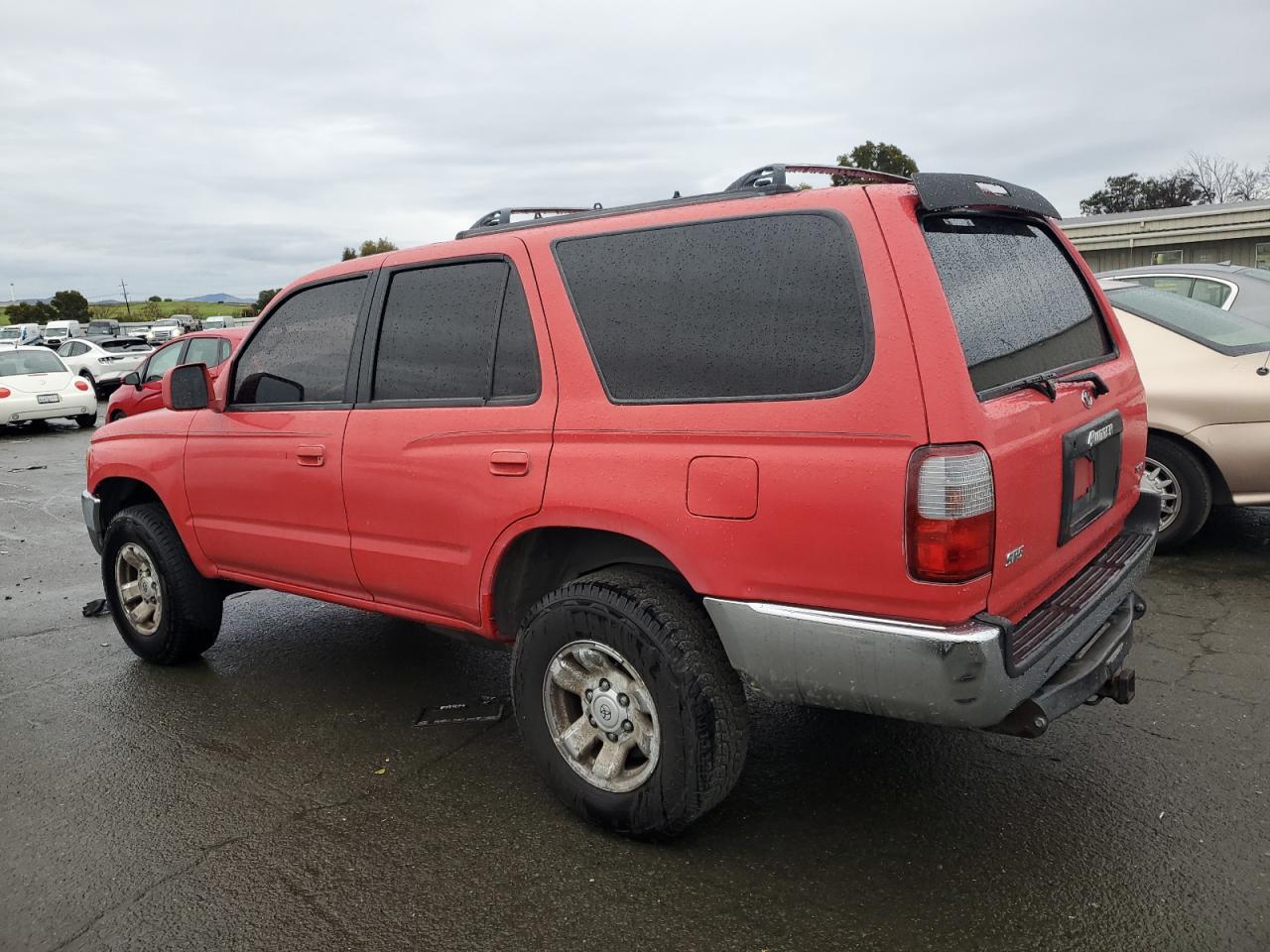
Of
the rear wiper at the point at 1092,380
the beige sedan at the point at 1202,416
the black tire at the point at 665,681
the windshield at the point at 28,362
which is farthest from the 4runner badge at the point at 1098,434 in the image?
the windshield at the point at 28,362

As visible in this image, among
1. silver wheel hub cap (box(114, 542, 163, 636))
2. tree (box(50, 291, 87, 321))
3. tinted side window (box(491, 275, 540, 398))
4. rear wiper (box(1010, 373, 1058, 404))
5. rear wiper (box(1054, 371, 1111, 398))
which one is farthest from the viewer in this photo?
tree (box(50, 291, 87, 321))

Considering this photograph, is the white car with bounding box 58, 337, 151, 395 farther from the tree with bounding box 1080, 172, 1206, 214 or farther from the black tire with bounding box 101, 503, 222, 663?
the tree with bounding box 1080, 172, 1206, 214

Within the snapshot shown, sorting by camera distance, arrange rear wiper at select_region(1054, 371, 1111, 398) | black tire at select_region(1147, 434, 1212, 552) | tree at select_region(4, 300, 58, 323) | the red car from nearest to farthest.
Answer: rear wiper at select_region(1054, 371, 1111, 398) → black tire at select_region(1147, 434, 1212, 552) → the red car → tree at select_region(4, 300, 58, 323)

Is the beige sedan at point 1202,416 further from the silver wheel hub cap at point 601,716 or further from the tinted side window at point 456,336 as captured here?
the tinted side window at point 456,336

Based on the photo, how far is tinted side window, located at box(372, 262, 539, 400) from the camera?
11.0 feet

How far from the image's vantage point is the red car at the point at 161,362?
13.8 metres

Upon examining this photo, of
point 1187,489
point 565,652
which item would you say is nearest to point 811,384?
point 565,652

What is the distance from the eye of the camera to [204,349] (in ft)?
46.7

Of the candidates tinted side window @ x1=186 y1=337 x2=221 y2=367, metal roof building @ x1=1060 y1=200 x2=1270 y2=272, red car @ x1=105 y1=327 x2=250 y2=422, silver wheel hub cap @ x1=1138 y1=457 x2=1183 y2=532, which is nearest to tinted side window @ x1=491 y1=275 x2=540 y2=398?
silver wheel hub cap @ x1=1138 y1=457 x2=1183 y2=532

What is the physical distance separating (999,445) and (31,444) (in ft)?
54.8

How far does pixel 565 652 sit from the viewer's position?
3133 mm

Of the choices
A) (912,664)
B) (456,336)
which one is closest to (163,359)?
(456,336)

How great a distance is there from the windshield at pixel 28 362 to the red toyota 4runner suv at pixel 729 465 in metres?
16.0

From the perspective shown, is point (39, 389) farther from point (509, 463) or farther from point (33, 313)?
point (33, 313)
